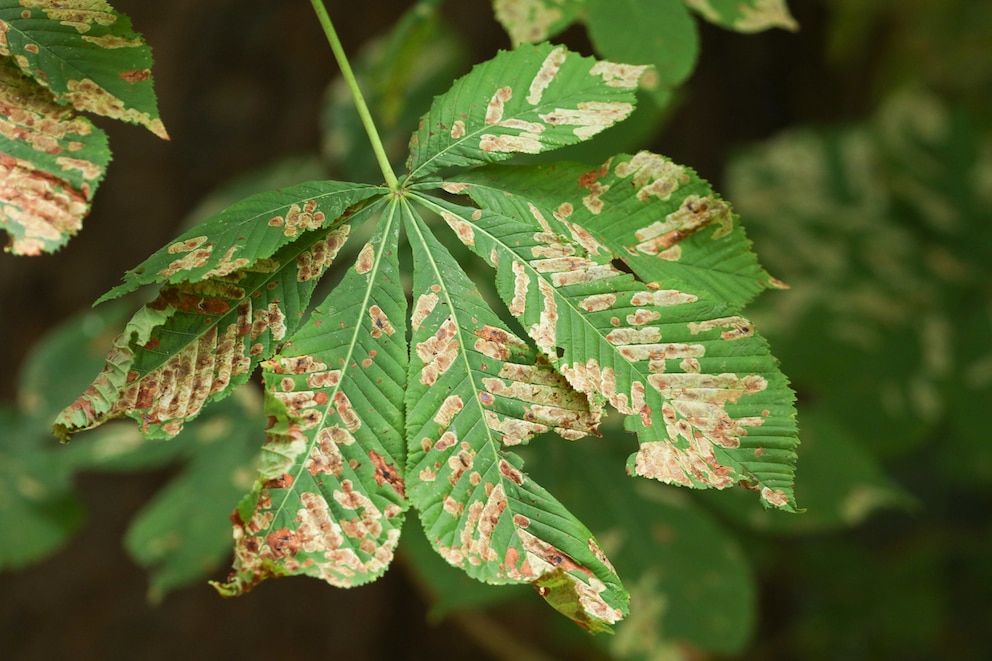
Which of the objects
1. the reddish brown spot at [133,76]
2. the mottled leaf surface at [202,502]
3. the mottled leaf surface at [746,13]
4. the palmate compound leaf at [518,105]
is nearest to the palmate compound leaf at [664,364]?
the palmate compound leaf at [518,105]

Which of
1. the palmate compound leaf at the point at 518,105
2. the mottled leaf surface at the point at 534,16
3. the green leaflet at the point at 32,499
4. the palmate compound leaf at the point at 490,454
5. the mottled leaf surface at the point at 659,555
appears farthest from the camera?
the green leaflet at the point at 32,499

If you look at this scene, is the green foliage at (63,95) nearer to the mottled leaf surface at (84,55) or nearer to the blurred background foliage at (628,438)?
the mottled leaf surface at (84,55)

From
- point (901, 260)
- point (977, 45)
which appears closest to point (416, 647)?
point (901, 260)

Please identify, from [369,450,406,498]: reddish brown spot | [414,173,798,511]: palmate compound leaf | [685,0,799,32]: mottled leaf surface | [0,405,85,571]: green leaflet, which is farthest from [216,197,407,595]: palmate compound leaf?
[0,405,85,571]: green leaflet

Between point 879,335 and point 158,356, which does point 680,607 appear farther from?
point 158,356

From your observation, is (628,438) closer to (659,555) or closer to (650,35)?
(659,555)

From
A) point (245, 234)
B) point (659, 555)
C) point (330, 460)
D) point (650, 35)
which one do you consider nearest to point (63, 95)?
point (245, 234)
